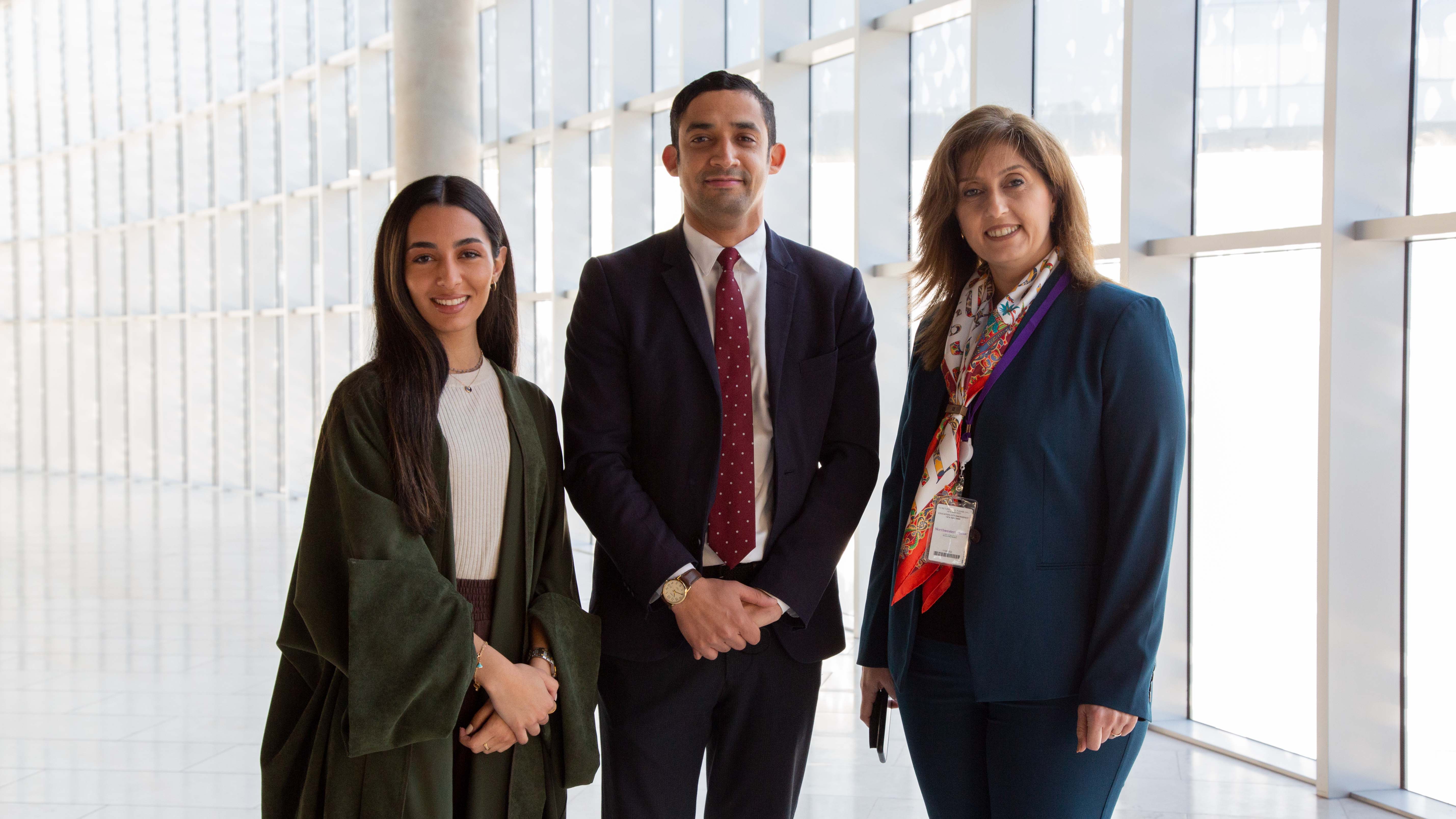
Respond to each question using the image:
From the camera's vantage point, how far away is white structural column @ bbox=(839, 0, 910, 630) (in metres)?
6.91

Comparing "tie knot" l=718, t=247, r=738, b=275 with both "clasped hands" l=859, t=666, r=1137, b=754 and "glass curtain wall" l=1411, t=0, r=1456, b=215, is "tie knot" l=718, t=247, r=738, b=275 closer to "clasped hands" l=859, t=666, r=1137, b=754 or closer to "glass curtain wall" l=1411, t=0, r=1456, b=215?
"clasped hands" l=859, t=666, r=1137, b=754

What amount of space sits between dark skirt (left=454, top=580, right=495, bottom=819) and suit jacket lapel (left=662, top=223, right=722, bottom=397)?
1.96 feet

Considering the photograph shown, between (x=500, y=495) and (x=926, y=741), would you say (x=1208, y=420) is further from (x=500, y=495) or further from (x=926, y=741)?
(x=500, y=495)

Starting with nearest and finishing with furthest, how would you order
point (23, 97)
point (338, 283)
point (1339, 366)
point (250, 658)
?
1. point (1339, 366)
2. point (250, 658)
3. point (338, 283)
4. point (23, 97)

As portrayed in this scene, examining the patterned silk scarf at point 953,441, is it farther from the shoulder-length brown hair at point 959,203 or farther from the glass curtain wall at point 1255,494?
the glass curtain wall at point 1255,494

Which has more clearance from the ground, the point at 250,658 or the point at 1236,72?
the point at 1236,72

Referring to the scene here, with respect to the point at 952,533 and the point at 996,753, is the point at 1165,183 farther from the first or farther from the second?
the point at 996,753

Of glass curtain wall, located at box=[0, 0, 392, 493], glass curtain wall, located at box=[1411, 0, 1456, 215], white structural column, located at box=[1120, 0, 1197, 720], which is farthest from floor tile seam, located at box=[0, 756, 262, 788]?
glass curtain wall, located at box=[0, 0, 392, 493]

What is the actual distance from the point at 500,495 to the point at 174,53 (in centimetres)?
1835

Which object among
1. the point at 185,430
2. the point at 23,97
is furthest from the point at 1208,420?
the point at 23,97

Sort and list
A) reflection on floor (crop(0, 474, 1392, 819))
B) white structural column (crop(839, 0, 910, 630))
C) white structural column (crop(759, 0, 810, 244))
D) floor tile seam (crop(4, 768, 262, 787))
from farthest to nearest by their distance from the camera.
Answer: white structural column (crop(759, 0, 810, 244)), white structural column (crop(839, 0, 910, 630)), floor tile seam (crop(4, 768, 262, 787)), reflection on floor (crop(0, 474, 1392, 819))

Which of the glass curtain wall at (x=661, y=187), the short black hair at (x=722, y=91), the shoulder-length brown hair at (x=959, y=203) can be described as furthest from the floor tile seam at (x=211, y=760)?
the glass curtain wall at (x=661, y=187)

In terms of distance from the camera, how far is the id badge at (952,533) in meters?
2.07

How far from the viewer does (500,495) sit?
217cm
